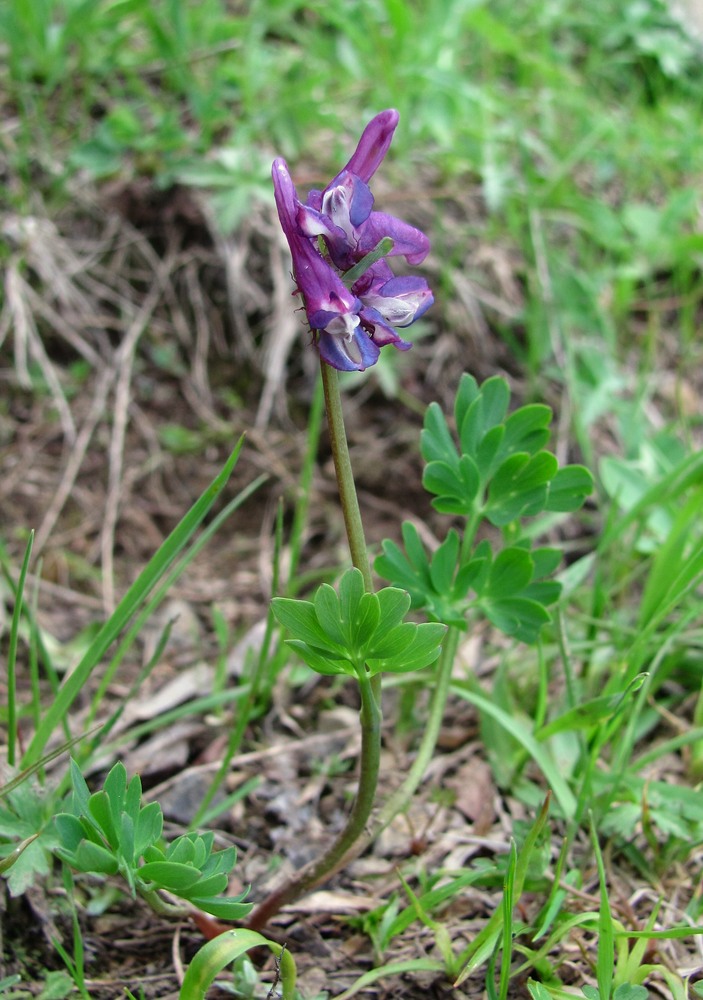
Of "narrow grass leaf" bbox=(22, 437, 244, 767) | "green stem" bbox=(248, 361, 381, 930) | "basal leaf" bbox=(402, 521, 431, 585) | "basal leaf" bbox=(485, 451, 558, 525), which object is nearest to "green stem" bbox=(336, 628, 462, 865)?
"green stem" bbox=(248, 361, 381, 930)

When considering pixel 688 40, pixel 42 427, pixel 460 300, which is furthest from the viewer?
pixel 688 40

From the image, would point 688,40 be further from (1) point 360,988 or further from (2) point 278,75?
(1) point 360,988

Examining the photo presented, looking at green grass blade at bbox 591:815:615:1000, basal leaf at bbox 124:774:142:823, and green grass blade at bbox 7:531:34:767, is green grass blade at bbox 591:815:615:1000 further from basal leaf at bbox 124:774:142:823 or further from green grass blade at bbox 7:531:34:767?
green grass blade at bbox 7:531:34:767

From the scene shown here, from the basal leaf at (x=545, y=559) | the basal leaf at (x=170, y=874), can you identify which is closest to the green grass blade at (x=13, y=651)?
the basal leaf at (x=170, y=874)

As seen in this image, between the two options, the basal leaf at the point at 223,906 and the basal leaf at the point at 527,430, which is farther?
the basal leaf at the point at 527,430

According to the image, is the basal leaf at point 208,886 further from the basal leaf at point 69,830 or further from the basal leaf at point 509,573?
the basal leaf at point 509,573

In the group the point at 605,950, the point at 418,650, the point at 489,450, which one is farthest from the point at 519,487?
the point at 605,950

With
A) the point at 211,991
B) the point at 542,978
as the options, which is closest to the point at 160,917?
the point at 211,991

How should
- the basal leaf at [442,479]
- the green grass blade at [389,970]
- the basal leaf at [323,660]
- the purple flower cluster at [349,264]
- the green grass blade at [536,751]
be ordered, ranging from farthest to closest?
1. the green grass blade at [536,751]
2. the basal leaf at [442,479]
3. the green grass blade at [389,970]
4. the basal leaf at [323,660]
5. the purple flower cluster at [349,264]
